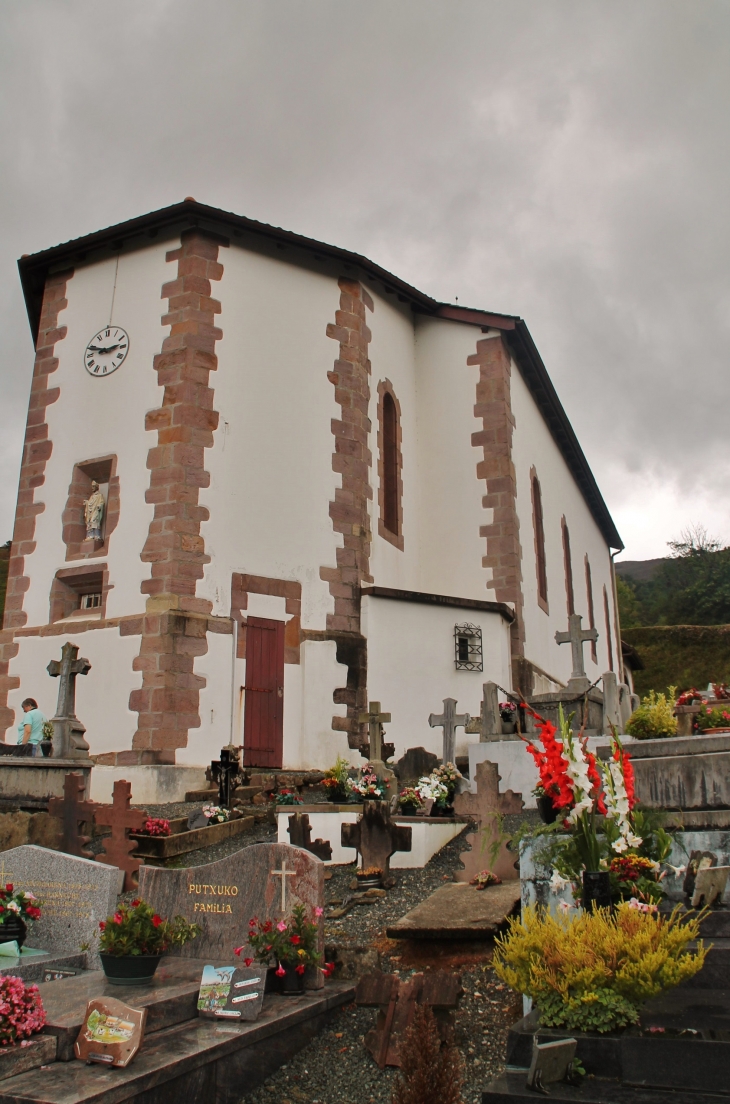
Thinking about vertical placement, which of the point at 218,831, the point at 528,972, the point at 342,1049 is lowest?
the point at 342,1049

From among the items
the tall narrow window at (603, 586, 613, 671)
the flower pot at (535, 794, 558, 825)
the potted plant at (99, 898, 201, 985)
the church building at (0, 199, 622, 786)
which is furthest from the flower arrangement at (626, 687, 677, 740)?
the tall narrow window at (603, 586, 613, 671)

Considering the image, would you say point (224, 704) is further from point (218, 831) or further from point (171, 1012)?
point (171, 1012)

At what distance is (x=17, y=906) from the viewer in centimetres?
641

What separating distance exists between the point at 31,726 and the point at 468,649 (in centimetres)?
679

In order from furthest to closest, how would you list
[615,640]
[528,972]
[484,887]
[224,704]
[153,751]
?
[615,640] < [224,704] < [153,751] < [484,887] < [528,972]

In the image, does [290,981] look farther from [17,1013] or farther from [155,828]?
[155,828]

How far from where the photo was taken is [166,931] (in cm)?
571

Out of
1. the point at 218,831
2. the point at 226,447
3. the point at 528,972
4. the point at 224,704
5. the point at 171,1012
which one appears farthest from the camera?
the point at 226,447

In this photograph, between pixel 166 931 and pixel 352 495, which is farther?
pixel 352 495

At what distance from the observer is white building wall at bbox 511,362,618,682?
706 inches

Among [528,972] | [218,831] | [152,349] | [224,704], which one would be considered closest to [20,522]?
[152,349]

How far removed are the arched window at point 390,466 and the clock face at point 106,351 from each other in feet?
14.9

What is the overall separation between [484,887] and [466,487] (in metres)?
10.8

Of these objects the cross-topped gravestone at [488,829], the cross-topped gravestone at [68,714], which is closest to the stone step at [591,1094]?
the cross-topped gravestone at [488,829]
